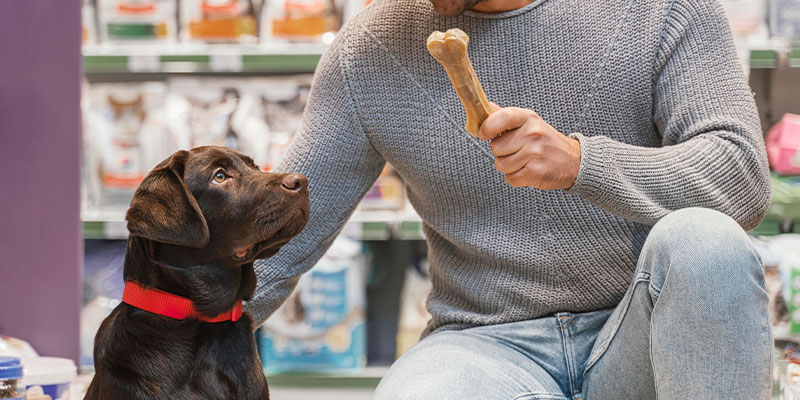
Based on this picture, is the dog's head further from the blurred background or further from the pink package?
the pink package

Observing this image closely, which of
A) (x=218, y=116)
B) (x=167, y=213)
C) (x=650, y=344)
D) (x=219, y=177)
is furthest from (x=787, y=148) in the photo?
(x=167, y=213)

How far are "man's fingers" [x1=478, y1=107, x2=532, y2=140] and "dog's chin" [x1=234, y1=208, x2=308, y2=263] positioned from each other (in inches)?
10.4

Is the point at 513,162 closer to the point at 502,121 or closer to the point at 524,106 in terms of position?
the point at 502,121

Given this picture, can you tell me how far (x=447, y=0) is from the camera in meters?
1.28

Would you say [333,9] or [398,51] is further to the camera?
[333,9]

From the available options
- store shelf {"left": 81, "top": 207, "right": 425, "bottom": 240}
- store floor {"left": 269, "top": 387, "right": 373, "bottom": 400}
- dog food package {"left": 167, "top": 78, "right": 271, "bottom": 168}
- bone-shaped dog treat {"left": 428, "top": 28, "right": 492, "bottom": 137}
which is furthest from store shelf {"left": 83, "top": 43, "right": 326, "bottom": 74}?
bone-shaped dog treat {"left": 428, "top": 28, "right": 492, "bottom": 137}

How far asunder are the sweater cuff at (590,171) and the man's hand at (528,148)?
1cm

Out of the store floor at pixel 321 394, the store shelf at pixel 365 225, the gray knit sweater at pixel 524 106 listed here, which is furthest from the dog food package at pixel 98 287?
the gray knit sweater at pixel 524 106

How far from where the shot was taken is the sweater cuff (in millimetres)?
1080

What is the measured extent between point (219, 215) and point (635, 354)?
1.95 feet

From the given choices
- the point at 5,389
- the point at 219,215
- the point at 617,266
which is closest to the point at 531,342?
the point at 617,266

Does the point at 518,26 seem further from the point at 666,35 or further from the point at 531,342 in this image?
the point at 531,342

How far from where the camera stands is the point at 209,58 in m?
2.42

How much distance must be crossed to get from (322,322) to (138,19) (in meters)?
1.11
